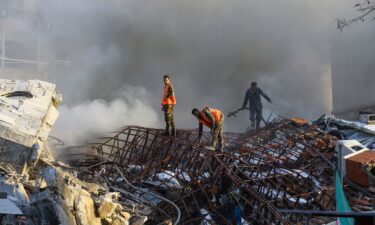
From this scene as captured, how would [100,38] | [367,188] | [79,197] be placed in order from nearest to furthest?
[79,197], [367,188], [100,38]

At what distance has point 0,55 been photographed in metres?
14.7

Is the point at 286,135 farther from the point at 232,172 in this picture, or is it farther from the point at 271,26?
A: the point at 271,26

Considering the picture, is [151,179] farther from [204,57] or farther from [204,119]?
[204,57]

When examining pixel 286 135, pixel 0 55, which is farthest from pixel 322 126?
pixel 0 55

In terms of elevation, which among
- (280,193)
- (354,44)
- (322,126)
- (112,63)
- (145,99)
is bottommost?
(280,193)

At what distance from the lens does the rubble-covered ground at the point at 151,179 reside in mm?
4598

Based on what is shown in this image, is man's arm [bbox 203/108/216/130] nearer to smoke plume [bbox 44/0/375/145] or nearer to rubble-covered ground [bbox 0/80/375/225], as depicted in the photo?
rubble-covered ground [bbox 0/80/375/225]

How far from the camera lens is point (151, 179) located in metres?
6.80

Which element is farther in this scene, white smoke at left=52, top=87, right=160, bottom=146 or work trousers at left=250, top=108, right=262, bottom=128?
work trousers at left=250, top=108, right=262, bottom=128

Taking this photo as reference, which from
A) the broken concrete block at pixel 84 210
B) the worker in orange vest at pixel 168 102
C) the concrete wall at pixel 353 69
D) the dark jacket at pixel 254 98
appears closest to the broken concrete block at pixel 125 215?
the broken concrete block at pixel 84 210

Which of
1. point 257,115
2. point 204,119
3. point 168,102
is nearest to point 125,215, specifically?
point 204,119

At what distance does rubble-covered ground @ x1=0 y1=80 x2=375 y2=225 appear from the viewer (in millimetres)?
4598

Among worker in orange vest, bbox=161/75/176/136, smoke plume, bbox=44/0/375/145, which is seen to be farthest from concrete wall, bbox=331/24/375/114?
worker in orange vest, bbox=161/75/176/136

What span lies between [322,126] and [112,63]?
6.64 m
